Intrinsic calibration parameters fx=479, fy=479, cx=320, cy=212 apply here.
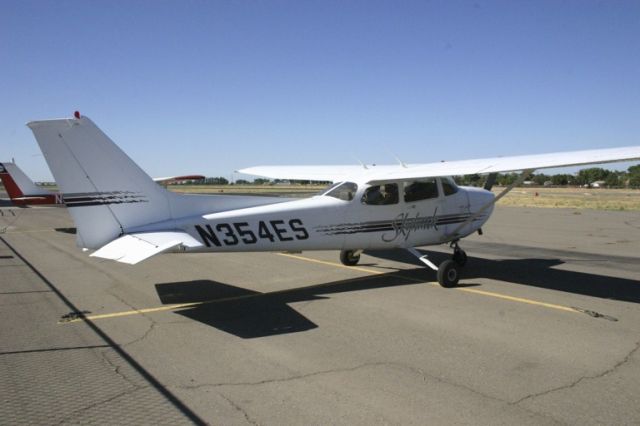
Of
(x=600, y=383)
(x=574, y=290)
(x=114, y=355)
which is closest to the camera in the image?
(x=600, y=383)

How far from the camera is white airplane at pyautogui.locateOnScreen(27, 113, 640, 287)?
675 cm

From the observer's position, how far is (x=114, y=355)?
527cm

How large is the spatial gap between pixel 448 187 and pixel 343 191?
255cm

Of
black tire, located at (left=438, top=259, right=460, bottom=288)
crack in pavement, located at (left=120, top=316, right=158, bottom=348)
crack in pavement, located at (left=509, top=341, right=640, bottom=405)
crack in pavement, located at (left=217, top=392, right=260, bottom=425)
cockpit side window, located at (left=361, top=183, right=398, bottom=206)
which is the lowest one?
crack in pavement, located at (left=509, top=341, right=640, bottom=405)

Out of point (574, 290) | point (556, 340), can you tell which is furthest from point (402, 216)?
point (556, 340)

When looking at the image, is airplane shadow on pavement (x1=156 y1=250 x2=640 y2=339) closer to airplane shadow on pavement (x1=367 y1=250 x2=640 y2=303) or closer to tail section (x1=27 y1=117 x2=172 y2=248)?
airplane shadow on pavement (x1=367 y1=250 x2=640 y2=303)

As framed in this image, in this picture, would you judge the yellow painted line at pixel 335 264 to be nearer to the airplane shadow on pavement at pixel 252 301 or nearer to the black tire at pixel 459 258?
the airplane shadow on pavement at pixel 252 301

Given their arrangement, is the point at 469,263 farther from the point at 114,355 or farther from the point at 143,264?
the point at 114,355

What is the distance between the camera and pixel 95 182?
695 centimetres

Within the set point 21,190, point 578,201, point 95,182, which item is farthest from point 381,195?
point 578,201

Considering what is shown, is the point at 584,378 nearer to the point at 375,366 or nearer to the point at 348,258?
the point at 375,366

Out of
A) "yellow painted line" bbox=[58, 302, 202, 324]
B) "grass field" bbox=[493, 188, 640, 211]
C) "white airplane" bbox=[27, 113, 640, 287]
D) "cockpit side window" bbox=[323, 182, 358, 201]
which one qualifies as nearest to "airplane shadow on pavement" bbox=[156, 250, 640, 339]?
"yellow painted line" bbox=[58, 302, 202, 324]

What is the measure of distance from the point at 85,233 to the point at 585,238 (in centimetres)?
1565

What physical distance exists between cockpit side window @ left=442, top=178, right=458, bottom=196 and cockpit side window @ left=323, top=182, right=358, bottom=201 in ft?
7.14
